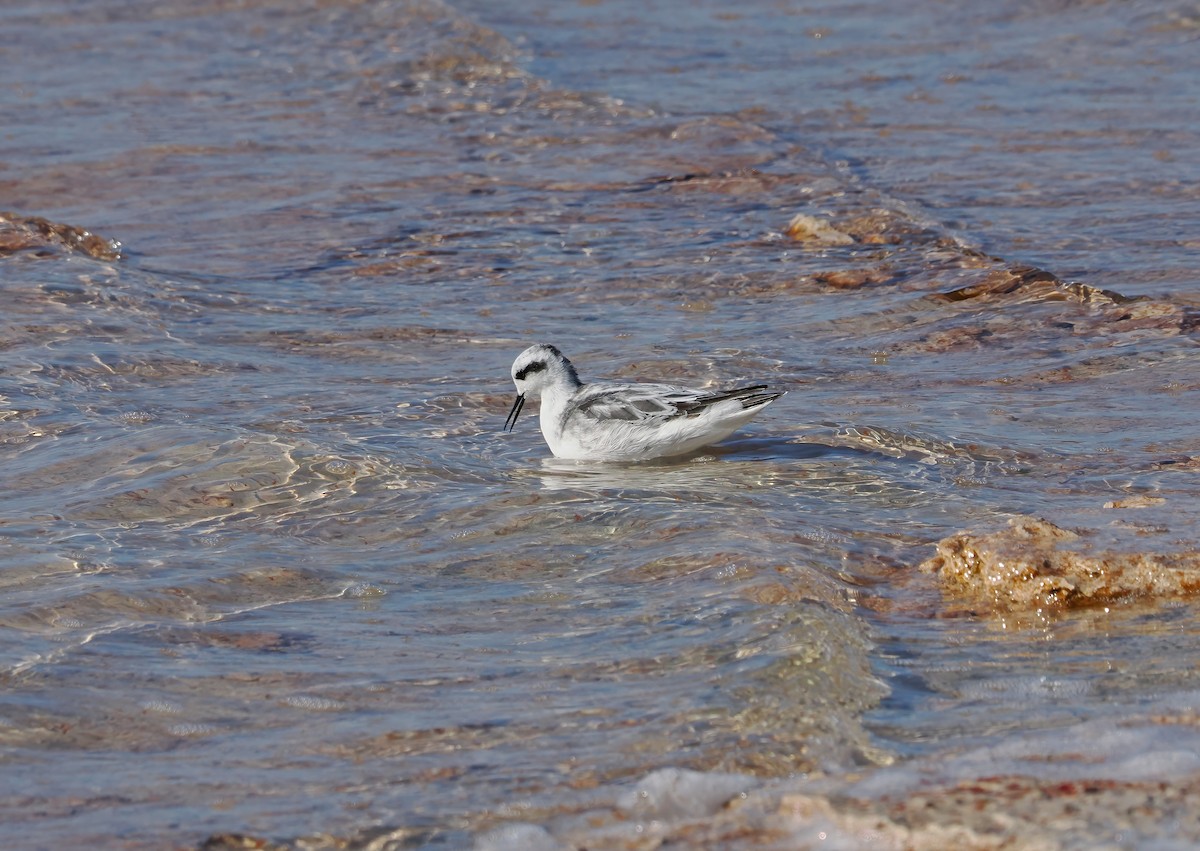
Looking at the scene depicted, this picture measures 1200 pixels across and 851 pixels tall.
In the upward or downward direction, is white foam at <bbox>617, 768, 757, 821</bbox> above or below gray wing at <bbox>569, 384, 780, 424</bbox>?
below

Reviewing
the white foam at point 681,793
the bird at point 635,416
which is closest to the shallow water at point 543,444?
the white foam at point 681,793

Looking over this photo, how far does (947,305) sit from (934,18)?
34.7 ft

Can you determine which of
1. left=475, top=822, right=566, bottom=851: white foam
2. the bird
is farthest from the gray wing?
left=475, top=822, right=566, bottom=851: white foam

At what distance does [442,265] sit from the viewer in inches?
435

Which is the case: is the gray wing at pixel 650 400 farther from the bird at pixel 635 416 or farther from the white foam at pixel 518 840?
the white foam at pixel 518 840

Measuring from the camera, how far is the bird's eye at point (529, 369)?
796 cm

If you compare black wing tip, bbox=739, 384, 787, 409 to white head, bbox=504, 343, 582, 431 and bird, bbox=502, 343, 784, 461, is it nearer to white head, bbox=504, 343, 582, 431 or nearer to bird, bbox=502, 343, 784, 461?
bird, bbox=502, 343, 784, 461

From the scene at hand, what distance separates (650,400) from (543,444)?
0.85 meters

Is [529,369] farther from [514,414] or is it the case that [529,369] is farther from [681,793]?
[681,793]

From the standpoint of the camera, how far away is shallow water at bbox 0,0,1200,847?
4.39m

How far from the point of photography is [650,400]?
7.45 m

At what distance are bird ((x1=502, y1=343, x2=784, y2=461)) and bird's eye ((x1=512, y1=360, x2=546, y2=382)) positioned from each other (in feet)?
0.05

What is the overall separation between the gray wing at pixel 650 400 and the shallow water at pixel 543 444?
0.30m

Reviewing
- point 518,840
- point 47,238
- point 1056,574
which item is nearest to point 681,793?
point 518,840
